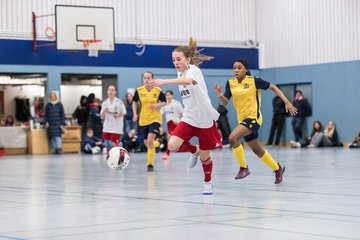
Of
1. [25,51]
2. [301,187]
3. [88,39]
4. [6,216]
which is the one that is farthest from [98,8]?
[6,216]

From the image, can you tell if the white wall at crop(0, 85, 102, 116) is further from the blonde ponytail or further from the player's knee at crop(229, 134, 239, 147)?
the blonde ponytail

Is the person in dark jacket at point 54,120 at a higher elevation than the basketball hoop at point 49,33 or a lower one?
lower

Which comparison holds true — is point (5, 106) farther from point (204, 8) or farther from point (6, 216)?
point (6, 216)

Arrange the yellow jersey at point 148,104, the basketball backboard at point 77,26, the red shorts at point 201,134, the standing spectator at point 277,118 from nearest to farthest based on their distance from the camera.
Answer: the red shorts at point 201,134 < the yellow jersey at point 148,104 < the basketball backboard at point 77,26 < the standing spectator at point 277,118

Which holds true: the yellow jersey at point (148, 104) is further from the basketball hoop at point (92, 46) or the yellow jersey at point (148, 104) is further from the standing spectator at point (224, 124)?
the standing spectator at point (224, 124)

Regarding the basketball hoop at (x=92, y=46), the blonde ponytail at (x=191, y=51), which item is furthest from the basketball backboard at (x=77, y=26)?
the blonde ponytail at (x=191, y=51)

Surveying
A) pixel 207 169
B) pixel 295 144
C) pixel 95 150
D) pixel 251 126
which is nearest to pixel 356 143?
pixel 295 144

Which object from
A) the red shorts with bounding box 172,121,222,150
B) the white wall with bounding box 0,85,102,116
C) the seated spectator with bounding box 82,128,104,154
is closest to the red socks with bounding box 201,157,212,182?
the red shorts with bounding box 172,121,222,150

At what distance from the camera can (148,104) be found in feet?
55.7

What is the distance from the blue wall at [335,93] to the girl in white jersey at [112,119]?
45.1 feet

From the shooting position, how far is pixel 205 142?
1020 centimetres

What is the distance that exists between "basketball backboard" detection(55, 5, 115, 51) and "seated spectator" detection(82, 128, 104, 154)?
3.46 m

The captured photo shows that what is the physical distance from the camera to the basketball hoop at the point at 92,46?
29453mm

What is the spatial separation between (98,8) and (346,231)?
24434 millimetres
